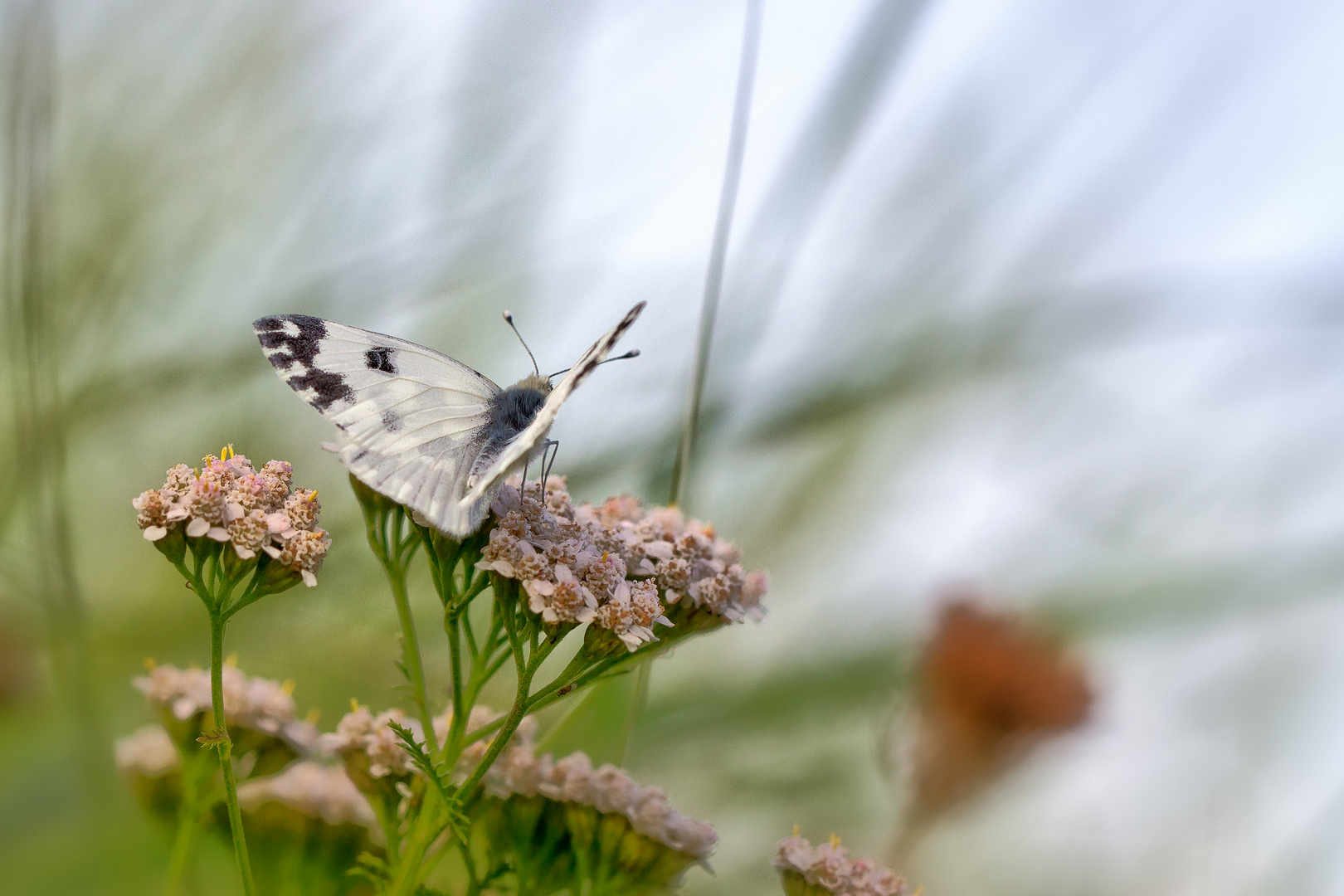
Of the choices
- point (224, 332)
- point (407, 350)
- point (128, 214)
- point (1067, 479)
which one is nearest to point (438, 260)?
point (224, 332)

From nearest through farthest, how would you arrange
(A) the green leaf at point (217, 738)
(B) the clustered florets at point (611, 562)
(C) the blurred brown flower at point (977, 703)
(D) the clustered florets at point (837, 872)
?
1. (A) the green leaf at point (217, 738)
2. (B) the clustered florets at point (611, 562)
3. (D) the clustered florets at point (837, 872)
4. (C) the blurred brown flower at point (977, 703)

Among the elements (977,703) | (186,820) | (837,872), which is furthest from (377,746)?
(977,703)

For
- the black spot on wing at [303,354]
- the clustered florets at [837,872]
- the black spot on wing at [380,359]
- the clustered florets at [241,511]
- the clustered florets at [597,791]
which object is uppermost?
the black spot on wing at [380,359]

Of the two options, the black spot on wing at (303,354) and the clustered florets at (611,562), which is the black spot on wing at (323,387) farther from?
the clustered florets at (611,562)

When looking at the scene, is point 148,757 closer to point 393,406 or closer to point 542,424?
point 393,406

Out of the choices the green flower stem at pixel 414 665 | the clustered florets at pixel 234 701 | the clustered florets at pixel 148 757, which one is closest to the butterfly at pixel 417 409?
the green flower stem at pixel 414 665

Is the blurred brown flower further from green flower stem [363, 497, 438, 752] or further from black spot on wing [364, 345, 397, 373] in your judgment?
black spot on wing [364, 345, 397, 373]

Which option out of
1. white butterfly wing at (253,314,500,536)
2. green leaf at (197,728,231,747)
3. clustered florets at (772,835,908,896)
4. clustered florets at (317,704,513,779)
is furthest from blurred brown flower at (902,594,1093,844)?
green leaf at (197,728,231,747)
